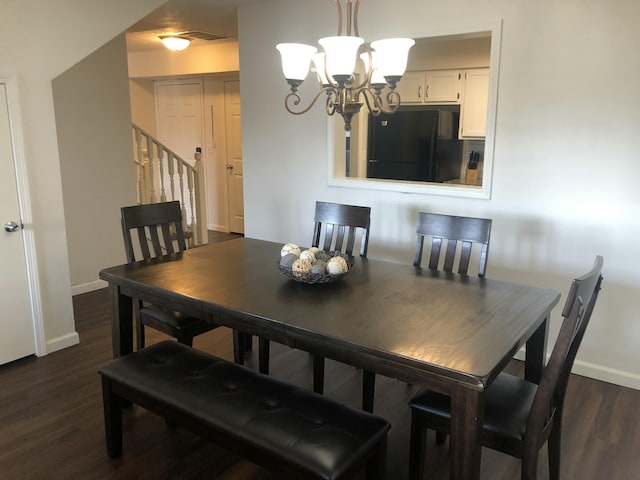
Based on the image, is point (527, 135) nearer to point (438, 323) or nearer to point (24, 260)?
point (438, 323)

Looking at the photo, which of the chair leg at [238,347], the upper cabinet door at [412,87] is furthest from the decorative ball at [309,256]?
the upper cabinet door at [412,87]

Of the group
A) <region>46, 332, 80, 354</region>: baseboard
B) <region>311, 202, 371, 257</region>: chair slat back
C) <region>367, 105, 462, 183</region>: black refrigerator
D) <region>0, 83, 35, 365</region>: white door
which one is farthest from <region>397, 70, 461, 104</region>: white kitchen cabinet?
<region>46, 332, 80, 354</region>: baseboard

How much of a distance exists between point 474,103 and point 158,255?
3.58 meters

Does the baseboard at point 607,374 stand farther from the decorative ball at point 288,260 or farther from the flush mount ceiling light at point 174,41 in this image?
the flush mount ceiling light at point 174,41

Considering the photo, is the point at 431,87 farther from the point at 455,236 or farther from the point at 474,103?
the point at 455,236

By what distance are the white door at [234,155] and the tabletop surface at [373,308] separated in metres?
4.27

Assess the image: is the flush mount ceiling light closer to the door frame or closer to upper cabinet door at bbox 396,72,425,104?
upper cabinet door at bbox 396,72,425,104

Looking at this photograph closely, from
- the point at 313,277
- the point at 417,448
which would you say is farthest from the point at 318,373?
the point at 417,448

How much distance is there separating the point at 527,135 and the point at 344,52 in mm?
1597

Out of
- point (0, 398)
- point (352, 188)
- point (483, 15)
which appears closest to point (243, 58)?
point (352, 188)

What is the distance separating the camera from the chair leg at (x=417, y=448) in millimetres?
1974

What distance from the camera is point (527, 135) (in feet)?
10.2

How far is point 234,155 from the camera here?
6.90 meters

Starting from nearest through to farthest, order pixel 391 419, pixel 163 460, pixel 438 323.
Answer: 1. pixel 438 323
2. pixel 163 460
3. pixel 391 419
